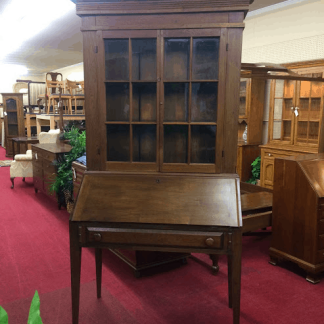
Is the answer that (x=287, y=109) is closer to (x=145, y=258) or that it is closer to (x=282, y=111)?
(x=282, y=111)

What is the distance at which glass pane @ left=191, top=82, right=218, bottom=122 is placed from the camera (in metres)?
2.10

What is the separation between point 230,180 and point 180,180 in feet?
1.00

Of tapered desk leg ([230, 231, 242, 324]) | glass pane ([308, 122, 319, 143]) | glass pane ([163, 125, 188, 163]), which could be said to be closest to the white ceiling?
glass pane ([308, 122, 319, 143])

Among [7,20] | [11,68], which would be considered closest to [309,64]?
[7,20]

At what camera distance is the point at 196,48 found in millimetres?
2055

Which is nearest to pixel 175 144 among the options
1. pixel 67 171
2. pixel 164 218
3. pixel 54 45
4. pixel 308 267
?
pixel 164 218

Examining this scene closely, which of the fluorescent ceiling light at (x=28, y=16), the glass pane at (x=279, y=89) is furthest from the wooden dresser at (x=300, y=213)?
the fluorescent ceiling light at (x=28, y=16)

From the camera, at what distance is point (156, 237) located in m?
1.91

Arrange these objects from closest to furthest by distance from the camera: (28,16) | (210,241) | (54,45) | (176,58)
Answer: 1. (210,241)
2. (176,58)
3. (28,16)
4. (54,45)

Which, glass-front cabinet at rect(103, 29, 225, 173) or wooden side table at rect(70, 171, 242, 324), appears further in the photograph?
glass-front cabinet at rect(103, 29, 225, 173)

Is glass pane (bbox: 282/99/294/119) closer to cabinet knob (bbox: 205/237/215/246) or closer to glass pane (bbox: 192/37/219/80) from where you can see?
glass pane (bbox: 192/37/219/80)

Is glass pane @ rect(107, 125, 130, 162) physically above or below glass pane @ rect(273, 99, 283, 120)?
below

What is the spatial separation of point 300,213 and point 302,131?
8.93ft

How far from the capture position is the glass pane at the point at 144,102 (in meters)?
2.14
